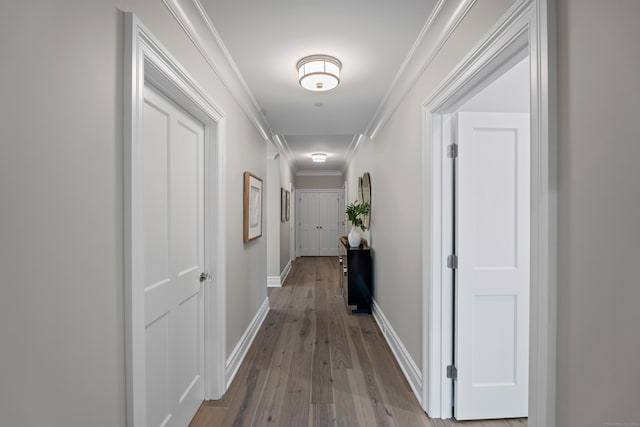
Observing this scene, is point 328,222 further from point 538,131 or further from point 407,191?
point 538,131

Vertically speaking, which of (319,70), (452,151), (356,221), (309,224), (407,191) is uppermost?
(319,70)

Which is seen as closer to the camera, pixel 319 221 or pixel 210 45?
pixel 210 45

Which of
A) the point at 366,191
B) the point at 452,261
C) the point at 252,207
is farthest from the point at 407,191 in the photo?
the point at 366,191

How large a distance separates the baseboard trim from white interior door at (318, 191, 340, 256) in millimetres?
5598

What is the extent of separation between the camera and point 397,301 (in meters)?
2.97

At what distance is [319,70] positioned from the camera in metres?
2.28

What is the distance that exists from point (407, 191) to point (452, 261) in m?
0.73

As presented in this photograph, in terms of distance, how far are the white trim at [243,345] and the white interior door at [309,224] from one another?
17.6ft

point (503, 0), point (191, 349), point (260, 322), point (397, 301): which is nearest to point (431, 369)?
point (397, 301)

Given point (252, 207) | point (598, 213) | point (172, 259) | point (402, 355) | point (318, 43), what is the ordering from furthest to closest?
1. point (252, 207)
2. point (402, 355)
3. point (318, 43)
4. point (172, 259)
5. point (598, 213)

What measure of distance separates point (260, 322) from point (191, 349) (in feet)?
5.69

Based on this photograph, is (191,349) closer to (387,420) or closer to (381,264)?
(387,420)

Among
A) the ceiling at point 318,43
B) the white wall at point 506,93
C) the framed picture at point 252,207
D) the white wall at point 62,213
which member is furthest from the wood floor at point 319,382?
the ceiling at point 318,43

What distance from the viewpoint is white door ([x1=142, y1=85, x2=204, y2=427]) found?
1.56 m
